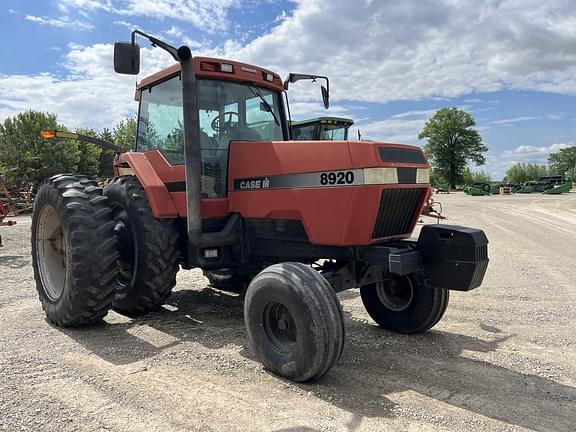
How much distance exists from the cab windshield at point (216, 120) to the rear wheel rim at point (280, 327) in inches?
59.2

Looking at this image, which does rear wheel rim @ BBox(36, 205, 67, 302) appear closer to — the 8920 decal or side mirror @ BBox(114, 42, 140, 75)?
side mirror @ BBox(114, 42, 140, 75)

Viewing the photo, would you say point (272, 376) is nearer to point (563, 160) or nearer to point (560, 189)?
point (560, 189)

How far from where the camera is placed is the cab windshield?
15.9 feet

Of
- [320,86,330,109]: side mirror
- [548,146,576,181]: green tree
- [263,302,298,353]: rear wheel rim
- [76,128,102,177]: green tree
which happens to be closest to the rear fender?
[263,302,298,353]: rear wheel rim

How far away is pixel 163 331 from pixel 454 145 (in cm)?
7086

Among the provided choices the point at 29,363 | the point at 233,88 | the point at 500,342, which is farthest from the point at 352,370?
the point at 233,88

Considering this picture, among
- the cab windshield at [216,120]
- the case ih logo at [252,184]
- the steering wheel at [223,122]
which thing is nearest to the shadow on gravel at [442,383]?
the case ih logo at [252,184]

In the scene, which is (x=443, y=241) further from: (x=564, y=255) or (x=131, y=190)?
(x=564, y=255)

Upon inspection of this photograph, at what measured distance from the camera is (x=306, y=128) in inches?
652

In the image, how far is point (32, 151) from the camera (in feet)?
94.8

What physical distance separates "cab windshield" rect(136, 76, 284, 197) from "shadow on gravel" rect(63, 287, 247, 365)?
1.40 m

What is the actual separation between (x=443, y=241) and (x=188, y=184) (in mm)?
2280

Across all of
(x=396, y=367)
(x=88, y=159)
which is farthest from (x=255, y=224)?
(x=88, y=159)

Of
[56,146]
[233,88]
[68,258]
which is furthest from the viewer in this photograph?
[56,146]
